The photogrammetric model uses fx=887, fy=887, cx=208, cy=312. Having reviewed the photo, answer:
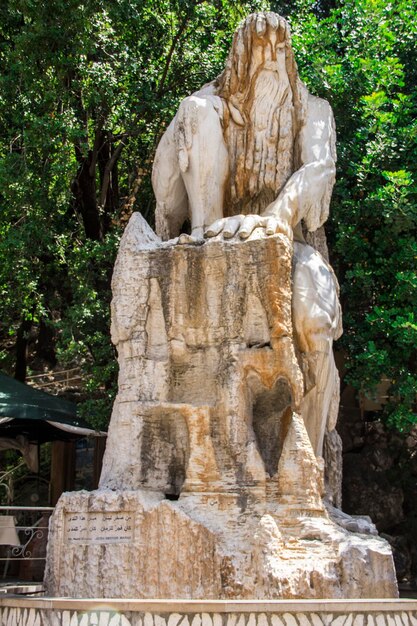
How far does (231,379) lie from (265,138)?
1964 millimetres

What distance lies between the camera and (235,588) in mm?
5059

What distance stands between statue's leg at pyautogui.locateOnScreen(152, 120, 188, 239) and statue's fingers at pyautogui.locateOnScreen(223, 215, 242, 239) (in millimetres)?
798

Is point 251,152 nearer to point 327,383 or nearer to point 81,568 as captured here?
point 327,383

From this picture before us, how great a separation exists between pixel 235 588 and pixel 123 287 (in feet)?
6.91

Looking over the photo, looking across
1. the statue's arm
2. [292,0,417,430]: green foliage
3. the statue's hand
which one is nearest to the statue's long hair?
the statue's arm

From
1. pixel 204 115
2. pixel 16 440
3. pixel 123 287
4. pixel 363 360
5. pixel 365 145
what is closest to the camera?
pixel 123 287

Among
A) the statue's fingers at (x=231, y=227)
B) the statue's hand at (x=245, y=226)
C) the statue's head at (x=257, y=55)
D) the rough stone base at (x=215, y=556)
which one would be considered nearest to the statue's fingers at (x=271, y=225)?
the statue's hand at (x=245, y=226)

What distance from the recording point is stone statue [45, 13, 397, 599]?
17.1 feet

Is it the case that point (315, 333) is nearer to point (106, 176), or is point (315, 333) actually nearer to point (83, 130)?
point (83, 130)

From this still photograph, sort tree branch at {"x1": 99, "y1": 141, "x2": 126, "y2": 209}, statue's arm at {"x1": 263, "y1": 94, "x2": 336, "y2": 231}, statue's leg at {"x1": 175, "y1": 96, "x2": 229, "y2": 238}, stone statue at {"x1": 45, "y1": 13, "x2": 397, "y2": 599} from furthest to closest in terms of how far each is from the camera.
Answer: tree branch at {"x1": 99, "y1": 141, "x2": 126, "y2": 209} → statue's leg at {"x1": 175, "y1": 96, "x2": 229, "y2": 238} → statue's arm at {"x1": 263, "y1": 94, "x2": 336, "y2": 231} → stone statue at {"x1": 45, "y1": 13, "x2": 397, "y2": 599}

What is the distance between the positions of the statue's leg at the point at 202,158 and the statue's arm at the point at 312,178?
452mm

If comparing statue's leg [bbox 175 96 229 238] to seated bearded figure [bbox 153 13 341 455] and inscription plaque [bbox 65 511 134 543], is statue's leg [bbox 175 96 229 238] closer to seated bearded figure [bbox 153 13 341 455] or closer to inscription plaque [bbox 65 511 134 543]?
seated bearded figure [bbox 153 13 341 455]

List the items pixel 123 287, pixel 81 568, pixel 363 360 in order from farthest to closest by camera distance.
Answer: pixel 363 360 → pixel 123 287 → pixel 81 568

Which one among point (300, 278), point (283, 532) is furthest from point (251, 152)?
point (283, 532)
